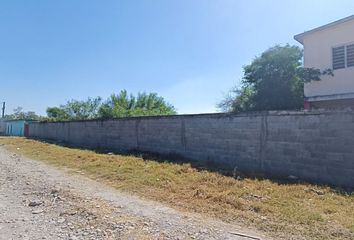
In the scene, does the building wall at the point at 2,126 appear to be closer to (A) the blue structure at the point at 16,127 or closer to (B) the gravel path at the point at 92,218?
(A) the blue structure at the point at 16,127


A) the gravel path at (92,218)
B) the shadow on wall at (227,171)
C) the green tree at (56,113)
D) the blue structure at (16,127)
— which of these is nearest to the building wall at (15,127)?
the blue structure at (16,127)

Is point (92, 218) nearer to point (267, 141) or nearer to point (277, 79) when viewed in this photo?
point (267, 141)

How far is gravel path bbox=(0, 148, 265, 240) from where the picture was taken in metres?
4.92

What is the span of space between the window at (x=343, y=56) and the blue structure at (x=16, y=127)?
42.3 metres

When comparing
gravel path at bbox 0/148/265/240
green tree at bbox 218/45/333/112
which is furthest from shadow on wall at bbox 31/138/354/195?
green tree at bbox 218/45/333/112

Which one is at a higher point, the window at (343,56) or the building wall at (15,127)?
the window at (343,56)

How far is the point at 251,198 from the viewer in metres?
6.84

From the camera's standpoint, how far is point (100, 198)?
7.27 meters

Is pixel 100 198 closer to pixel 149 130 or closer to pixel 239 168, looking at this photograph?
pixel 239 168

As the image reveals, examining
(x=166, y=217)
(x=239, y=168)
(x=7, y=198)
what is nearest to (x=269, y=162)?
(x=239, y=168)

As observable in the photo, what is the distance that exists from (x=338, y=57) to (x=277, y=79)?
9.93 ft

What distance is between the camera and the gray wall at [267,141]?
802 cm

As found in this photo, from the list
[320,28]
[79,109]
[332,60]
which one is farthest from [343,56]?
[79,109]

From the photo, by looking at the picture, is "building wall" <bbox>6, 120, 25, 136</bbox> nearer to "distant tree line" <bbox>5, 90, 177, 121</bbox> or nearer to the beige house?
"distant tree line" <bbox>5, 90, 177, 121</bbox>
